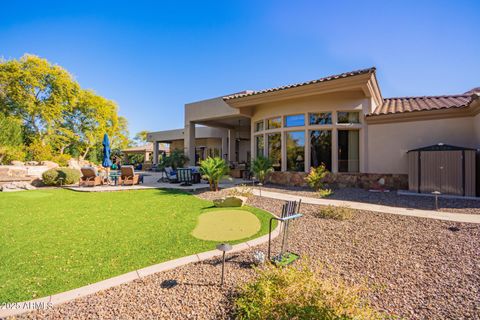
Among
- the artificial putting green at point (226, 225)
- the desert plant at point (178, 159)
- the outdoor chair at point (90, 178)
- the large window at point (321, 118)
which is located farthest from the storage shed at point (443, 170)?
the outdoor chair at point (90, 178)

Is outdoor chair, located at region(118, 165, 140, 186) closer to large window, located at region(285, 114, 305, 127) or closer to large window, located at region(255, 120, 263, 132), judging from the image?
large window, located at region(255, 120, 263, 132)

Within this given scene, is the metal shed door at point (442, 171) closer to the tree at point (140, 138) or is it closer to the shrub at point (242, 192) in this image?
the shrub at point (242, 192)

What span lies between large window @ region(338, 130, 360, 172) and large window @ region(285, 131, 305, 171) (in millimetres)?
1877

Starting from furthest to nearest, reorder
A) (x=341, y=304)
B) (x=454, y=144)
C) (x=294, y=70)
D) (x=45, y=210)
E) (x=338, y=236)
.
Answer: (x=294, y=70)
(x=454, y=144)
(x=45, y=210)
(x=338, y=236)
(x=341, y=304)

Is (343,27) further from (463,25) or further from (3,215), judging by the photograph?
(3,215)

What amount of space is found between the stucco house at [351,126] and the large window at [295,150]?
→ 6 cm

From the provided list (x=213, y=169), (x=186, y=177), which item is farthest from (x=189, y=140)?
(x=213, y=169)

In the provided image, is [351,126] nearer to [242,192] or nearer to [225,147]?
[242,192]

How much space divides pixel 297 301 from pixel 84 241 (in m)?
4.45

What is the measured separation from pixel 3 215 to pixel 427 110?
16.4m

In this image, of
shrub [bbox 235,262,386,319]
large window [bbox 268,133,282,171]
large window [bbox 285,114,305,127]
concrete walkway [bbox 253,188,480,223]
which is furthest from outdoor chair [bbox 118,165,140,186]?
shrub [bbox 235,262,386,319]

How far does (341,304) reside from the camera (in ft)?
7.64

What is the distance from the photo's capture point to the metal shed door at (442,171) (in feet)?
29.0

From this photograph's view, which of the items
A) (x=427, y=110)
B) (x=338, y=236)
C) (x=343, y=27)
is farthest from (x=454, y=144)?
(x=338, y=236)
